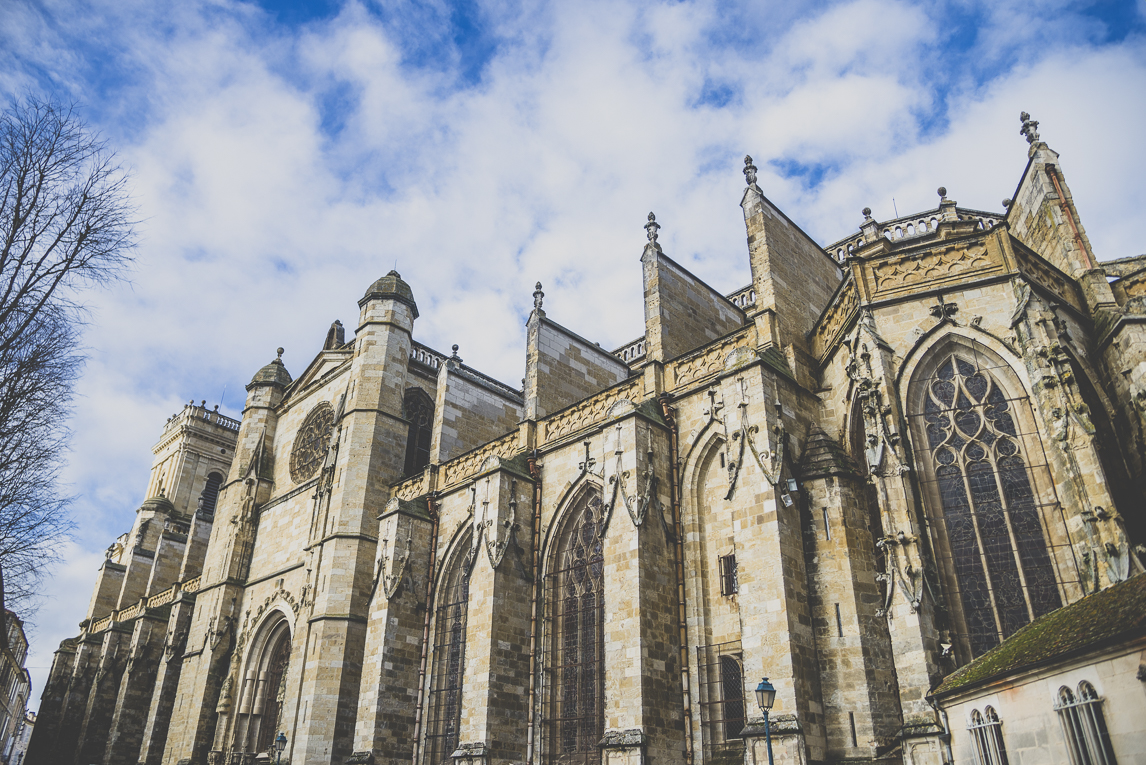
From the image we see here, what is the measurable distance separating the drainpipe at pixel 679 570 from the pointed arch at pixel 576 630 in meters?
1.41

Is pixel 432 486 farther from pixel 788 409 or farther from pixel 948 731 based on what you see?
pixel 948 731

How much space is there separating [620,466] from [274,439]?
1874 centimetres

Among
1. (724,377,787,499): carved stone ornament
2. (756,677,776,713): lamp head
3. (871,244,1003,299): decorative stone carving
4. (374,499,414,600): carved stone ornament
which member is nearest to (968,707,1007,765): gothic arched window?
(756,677,776,713): lamp head

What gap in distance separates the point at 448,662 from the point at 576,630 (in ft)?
14.6

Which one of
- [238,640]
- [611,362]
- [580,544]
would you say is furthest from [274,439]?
[580,544]

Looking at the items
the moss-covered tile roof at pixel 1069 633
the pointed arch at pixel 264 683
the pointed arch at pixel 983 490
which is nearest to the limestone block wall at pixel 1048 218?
the pointed arch at pixel 983 490

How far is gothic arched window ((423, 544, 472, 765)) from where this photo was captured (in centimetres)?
1816

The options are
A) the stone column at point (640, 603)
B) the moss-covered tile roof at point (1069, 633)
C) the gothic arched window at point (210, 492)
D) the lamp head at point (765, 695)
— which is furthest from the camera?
the gothic arched window at point (210, 492)

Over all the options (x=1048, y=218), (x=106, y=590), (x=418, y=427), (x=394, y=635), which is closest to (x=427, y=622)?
(x=394, y=635)

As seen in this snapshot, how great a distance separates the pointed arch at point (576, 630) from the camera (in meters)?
15.2

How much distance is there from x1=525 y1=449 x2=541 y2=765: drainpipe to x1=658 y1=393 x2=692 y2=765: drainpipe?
12.5 ft

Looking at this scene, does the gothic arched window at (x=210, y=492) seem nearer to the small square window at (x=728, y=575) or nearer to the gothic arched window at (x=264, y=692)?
the gothic arched window at (x=264, y=692)

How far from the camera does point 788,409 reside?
13.9 meters

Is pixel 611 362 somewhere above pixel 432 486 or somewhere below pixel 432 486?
above
